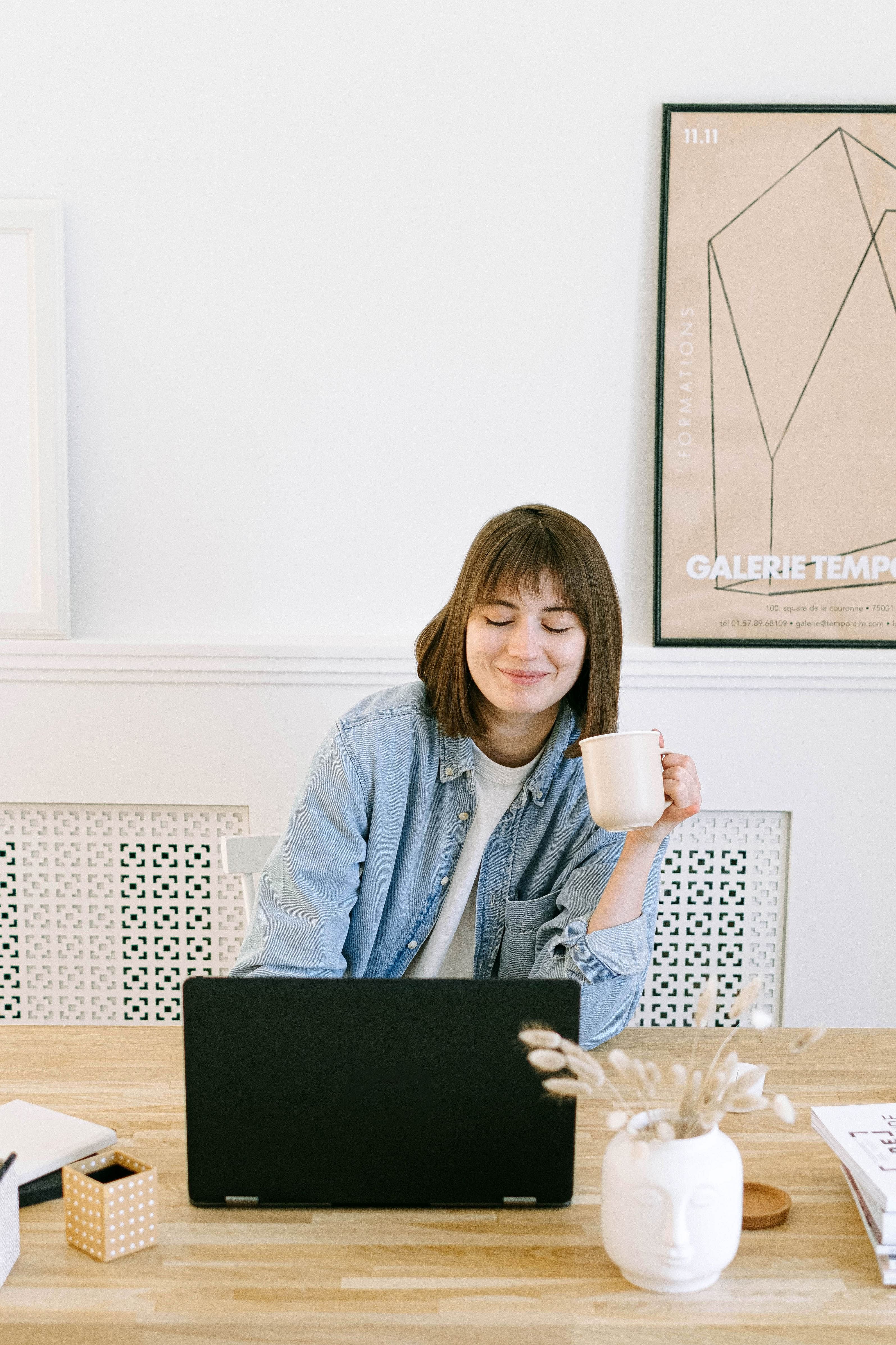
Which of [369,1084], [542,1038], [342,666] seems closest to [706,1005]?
[542,1038]

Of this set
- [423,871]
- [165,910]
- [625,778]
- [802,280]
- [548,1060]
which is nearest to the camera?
[548,1060]

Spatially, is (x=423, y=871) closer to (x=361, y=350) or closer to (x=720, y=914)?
(x=720, y=914)

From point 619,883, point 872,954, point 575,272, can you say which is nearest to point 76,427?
point 575,272

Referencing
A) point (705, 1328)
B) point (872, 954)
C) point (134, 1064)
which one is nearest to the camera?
point (705, 1328)

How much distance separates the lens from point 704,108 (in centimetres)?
211

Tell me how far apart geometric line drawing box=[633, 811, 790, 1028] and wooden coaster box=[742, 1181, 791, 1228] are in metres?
1.22

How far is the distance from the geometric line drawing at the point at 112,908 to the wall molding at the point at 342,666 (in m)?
0.26

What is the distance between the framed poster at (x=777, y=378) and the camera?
212 cm

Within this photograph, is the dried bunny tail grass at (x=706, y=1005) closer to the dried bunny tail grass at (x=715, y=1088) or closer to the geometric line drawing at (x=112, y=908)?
the dried bunny tail grass at (x=715, y=1088)

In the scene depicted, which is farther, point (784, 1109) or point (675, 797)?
point (675, 797)

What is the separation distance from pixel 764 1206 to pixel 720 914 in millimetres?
1324

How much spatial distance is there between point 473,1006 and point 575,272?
1.61 meters

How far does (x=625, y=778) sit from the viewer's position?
Answer: 115 centimetres

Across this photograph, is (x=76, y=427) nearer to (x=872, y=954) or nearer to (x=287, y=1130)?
(x=287, y=1130)
